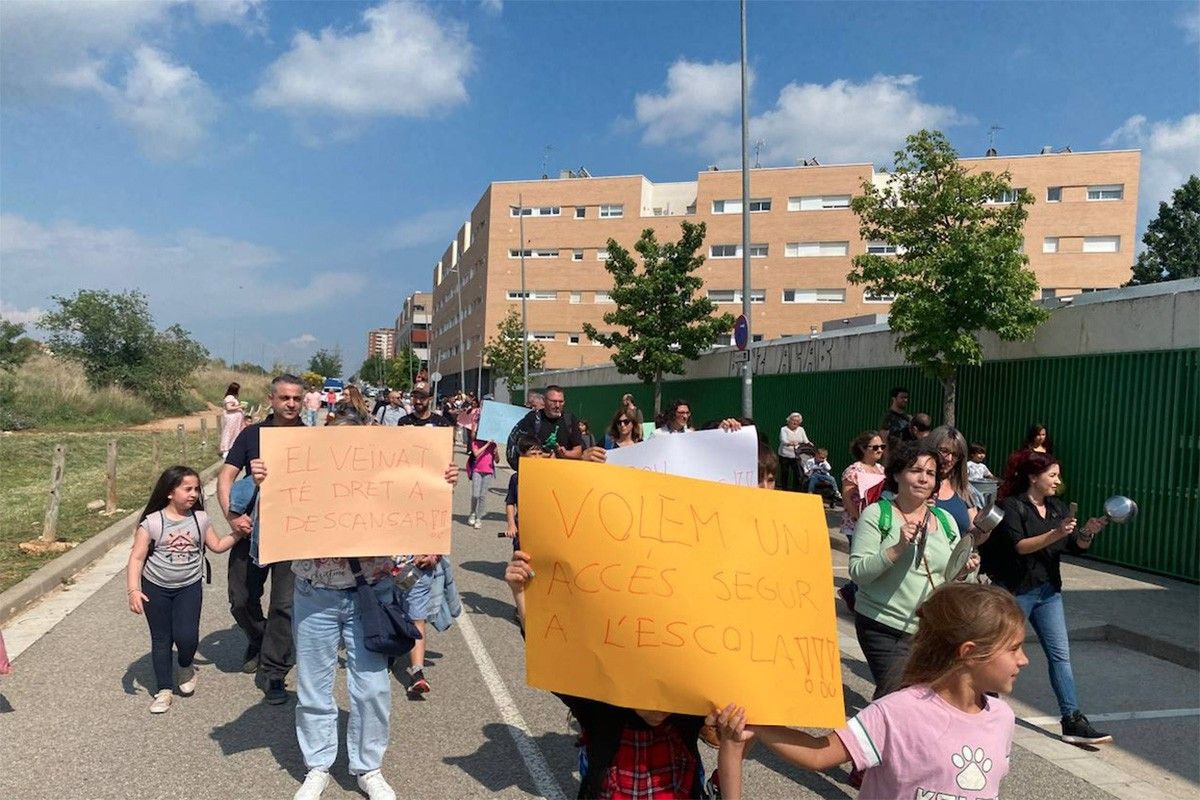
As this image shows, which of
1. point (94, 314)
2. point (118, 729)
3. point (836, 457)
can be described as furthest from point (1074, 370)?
point (94, 314)

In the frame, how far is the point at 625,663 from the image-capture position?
7.67ft

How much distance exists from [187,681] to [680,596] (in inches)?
173

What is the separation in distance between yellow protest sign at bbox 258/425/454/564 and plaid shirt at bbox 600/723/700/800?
1854 millimetres

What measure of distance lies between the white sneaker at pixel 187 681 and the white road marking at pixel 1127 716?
5.18 meters

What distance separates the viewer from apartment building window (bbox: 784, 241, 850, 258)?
55.2m

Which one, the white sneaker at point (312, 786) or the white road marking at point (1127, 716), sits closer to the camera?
the white sneaker at point (312, 786)

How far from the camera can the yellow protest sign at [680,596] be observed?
2.26m

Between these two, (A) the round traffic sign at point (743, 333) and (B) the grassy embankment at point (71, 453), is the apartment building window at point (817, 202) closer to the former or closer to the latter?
(B) the grassy embankment at point (71, 453)

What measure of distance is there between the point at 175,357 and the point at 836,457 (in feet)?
128

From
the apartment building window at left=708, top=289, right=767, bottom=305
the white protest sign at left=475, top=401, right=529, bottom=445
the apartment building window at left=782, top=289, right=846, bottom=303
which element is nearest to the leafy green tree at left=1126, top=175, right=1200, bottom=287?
the apartment building window at left=782, top=289, right=846, bottom=303

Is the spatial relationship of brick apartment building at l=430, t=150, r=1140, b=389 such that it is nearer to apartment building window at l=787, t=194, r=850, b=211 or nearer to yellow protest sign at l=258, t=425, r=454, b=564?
apartment building window at l=787, t=194, r=850, b=211

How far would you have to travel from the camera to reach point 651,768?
2.52m

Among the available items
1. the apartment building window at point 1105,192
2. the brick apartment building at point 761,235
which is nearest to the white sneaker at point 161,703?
the brick apartment building at point 761,235

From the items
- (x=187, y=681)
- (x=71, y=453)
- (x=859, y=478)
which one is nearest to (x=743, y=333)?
(x=859, y=478)
